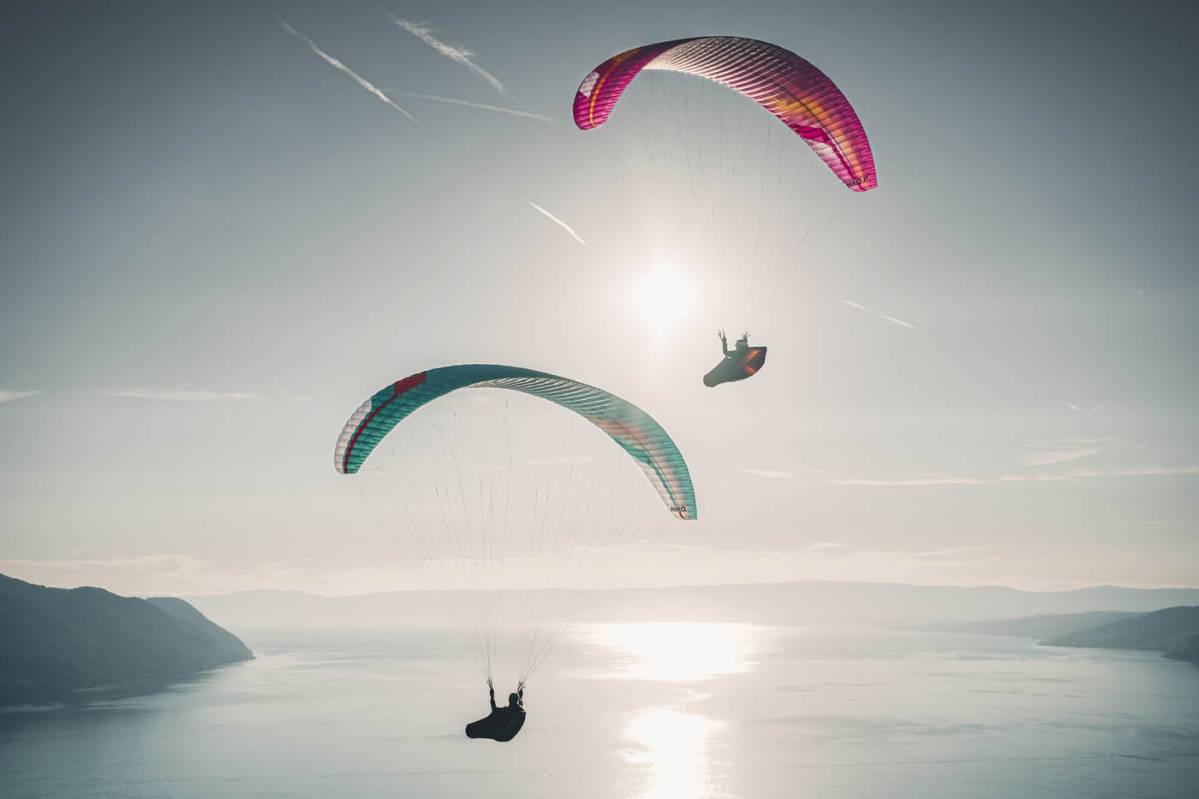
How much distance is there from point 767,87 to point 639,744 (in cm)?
10679

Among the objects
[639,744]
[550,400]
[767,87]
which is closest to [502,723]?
[550,400]

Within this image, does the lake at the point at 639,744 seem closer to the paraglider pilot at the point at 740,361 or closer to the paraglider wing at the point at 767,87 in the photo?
the paraglider pilot at the point at 740,361

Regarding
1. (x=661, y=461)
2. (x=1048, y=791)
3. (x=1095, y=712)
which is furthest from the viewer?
(x=1095, y=712)

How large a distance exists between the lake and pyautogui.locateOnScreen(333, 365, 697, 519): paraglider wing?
2847 inches

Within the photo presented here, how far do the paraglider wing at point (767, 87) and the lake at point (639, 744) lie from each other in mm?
78899

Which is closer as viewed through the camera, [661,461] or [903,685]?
[661,461]

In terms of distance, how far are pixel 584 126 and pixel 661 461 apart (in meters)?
8.91

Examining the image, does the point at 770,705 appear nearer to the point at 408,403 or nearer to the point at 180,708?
the point at 180,708

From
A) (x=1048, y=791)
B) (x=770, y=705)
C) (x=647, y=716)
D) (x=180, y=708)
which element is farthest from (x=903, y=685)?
(x=180, y=708)

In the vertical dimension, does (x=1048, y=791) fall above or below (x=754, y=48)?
below

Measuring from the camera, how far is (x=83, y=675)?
590ft

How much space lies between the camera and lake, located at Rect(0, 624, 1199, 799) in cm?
8431

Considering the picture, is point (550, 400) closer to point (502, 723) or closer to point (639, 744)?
point (502, 723)

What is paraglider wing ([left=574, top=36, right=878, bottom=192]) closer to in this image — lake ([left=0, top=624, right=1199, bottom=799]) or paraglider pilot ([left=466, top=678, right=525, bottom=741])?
paraglider pilot ([left=466, top=678, right=525, bottom=741])
